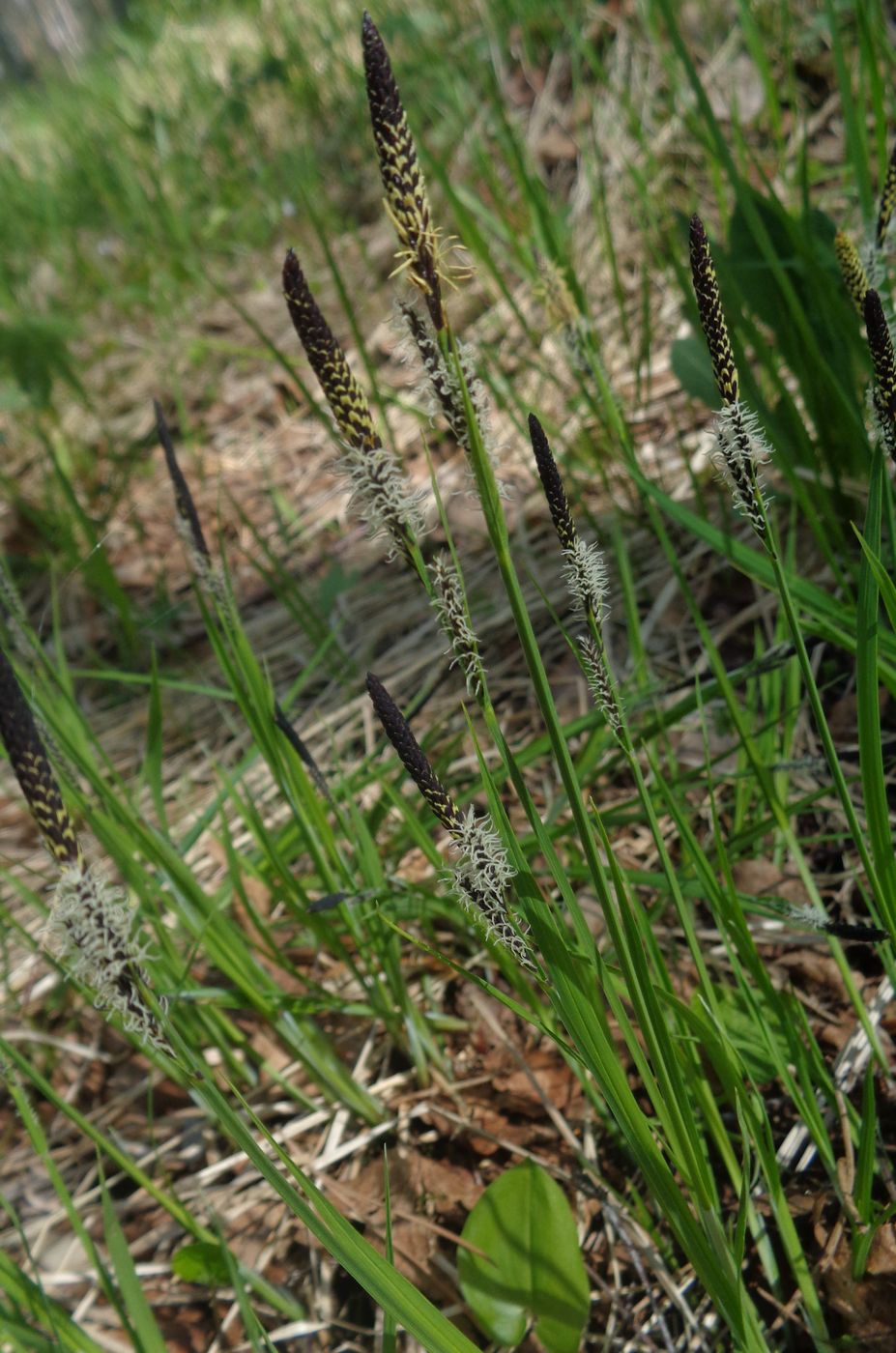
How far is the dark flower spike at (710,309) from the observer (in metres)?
0.65

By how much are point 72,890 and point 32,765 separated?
147 millimetres

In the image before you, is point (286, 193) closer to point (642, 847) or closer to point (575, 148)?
point (575, 148)

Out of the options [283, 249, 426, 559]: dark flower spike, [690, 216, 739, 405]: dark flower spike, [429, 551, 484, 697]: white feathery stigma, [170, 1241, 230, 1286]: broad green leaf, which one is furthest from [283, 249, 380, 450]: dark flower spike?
[170, 1241, 230, 1286]: broad green leaf

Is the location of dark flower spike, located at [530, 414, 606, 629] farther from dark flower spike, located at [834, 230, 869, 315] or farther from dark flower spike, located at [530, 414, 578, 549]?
dark flower spike, located at [834, 230, 869, 315]

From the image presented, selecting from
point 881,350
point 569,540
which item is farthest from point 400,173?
point 881,350

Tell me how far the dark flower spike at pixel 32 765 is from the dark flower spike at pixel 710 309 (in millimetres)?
570

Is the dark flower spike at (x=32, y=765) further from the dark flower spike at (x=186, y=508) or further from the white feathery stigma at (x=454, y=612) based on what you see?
the dark flower spike at (x=186, y=508)

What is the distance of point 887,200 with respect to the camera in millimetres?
1025

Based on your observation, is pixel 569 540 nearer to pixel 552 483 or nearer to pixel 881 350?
pixel 552 483

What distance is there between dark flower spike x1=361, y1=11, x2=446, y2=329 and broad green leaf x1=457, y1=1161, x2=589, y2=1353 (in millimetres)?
906

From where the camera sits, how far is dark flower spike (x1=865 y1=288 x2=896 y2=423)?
0.72m

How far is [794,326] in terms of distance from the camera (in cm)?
166

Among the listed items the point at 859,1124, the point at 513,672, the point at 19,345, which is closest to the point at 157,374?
the point at 19,345

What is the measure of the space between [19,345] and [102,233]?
242 cm
